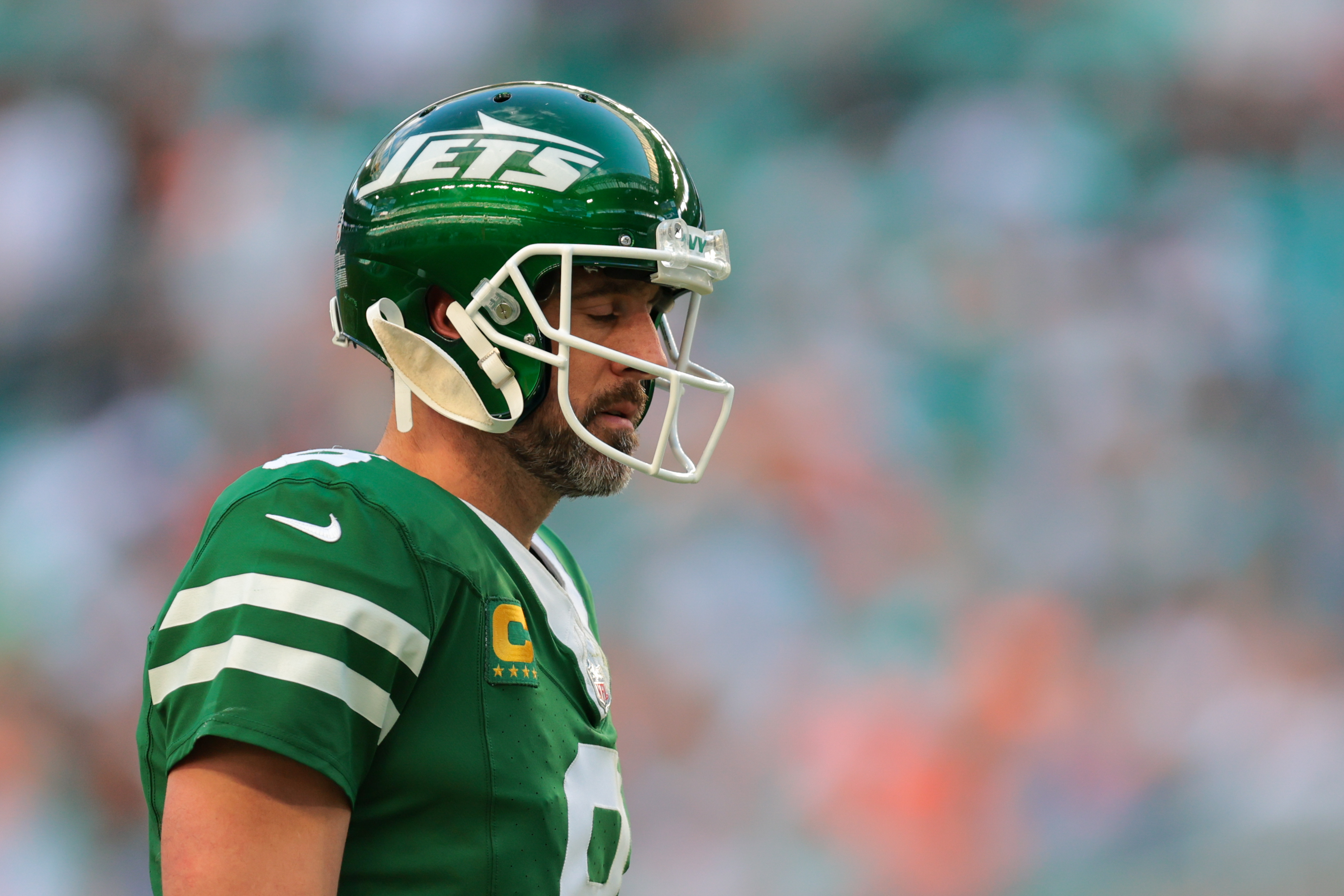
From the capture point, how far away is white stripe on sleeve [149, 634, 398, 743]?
79 centimetres

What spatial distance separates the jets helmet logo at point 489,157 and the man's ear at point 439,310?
0.33ft

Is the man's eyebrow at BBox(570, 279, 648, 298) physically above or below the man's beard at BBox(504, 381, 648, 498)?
above

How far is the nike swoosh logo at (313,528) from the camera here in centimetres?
86

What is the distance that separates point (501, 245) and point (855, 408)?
6.33 feet

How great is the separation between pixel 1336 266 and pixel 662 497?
1.75m

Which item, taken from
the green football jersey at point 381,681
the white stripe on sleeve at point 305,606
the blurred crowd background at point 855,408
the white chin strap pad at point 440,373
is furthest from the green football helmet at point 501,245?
the blurred crowd background at point 855,408

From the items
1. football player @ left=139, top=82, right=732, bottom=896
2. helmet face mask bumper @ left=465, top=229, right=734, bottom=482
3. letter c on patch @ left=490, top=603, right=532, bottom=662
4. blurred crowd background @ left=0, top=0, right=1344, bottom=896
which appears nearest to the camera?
football player @ left=139, top=82, right=732, bottom=896

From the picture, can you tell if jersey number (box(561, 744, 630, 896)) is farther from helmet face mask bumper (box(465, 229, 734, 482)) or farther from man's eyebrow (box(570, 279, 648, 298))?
man's eyebrow (box(570, 279, 648, 298))

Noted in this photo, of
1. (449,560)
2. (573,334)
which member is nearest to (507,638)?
(449,560)

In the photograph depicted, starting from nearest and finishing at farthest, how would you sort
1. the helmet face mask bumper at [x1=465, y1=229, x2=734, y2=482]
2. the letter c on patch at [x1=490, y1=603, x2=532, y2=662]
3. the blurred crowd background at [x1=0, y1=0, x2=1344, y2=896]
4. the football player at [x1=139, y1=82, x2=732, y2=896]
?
the football player at [x1=139, y1=82, x2=732, y2=896], the letter c on patch at [x1=490, y1=603, x2=532, y2=662], the helmet face mask bumper at [x1=465, y1=229, x2=734, y2=482], the blurred crowd background at [x1=0, y1=0, x2=1344, y2=896]

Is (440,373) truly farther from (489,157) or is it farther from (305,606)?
(305,606)

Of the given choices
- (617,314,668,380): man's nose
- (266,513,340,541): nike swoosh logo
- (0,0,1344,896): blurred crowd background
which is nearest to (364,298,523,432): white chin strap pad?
(617,314,668,380): man's nose

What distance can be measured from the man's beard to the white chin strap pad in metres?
0.03

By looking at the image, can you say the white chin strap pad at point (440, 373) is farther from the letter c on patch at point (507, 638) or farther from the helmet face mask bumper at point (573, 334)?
the letter c on patch at point (507, 638)
